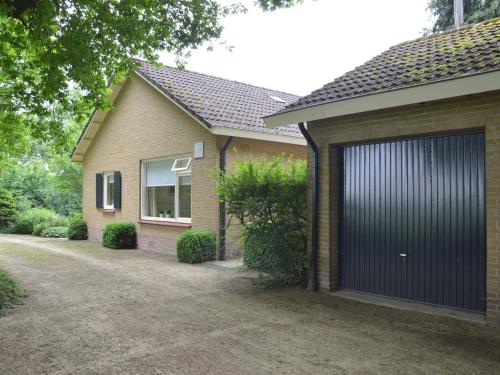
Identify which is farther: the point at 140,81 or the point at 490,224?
the point at 140,81

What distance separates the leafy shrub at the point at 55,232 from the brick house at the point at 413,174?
48.4ft

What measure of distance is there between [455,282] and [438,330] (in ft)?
3.29

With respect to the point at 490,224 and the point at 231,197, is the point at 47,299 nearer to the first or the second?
the point at 231,197

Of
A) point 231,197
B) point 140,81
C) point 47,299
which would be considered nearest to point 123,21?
point 231,197

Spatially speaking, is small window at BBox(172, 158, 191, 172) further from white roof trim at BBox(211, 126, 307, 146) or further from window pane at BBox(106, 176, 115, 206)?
window pane at BBox(106, 176, 115, 206)

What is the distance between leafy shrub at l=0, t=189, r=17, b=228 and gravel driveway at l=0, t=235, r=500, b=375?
621 inches

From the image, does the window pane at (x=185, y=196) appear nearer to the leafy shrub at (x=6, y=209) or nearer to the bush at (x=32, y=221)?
the bush at (x=32, y=221)

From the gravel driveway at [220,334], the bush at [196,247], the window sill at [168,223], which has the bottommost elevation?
the gravel driveway at [220,334]

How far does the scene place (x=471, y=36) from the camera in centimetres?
778

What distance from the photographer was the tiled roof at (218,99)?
11.8 m

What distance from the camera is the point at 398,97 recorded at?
622 cm

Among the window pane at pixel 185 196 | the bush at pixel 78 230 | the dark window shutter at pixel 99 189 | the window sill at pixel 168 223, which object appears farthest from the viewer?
the bush at pixel 78 230

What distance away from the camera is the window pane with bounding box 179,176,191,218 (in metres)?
13.0

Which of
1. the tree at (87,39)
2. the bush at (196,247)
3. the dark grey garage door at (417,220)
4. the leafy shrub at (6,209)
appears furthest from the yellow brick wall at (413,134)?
the leafy shrub at (6,209)
